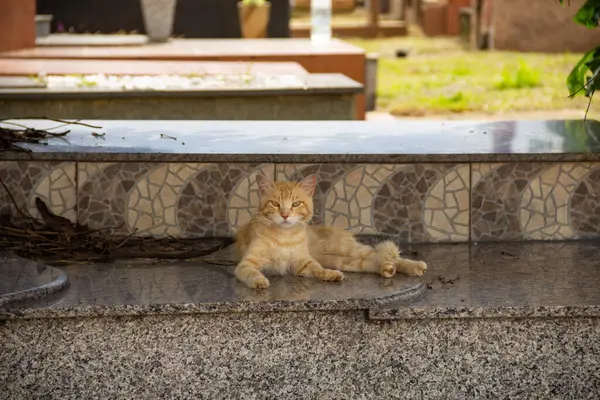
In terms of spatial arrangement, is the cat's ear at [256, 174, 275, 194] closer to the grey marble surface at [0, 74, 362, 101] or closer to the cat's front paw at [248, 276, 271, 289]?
the cat's front paw at [248, 276, 271, 289]

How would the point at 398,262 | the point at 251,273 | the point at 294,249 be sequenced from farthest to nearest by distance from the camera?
1. the point at 398,262
2. the point at 294,249
3. the point at 251,273

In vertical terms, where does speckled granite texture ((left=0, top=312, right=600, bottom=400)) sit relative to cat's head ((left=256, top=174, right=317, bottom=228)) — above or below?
below

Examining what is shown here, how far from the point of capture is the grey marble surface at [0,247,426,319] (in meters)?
3.90

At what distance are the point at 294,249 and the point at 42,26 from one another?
36.8 ft

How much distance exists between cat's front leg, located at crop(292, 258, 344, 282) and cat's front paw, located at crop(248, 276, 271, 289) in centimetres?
19

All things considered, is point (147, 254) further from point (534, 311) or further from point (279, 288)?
point (534, 311)

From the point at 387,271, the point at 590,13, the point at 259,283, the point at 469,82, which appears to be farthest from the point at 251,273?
the point at 469,82

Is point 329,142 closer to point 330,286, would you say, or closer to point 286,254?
point 286,254

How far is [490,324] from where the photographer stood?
4035mm

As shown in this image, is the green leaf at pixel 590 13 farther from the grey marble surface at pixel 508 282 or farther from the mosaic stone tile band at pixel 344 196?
the grey marble surface at pixel 508 282

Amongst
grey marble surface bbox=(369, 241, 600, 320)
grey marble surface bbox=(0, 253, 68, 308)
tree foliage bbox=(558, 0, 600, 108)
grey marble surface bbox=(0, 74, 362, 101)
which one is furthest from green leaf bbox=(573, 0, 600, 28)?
grey marble surface bbox=(0, 74, 362, 101)

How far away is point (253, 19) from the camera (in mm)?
16406

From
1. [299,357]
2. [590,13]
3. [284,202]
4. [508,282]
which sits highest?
[590,13]

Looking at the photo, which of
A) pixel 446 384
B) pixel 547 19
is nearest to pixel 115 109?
pixel 446 384
